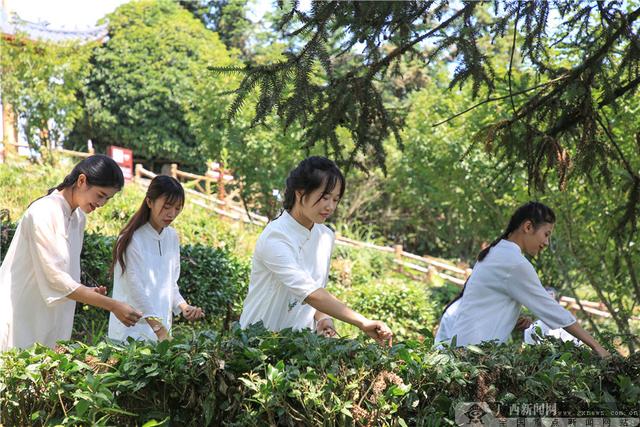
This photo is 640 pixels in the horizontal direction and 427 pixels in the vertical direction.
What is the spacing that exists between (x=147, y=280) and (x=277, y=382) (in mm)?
1600

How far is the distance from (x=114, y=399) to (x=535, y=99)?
3552 mm

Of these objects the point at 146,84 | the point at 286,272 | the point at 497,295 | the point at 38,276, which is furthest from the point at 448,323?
the point at 146,84

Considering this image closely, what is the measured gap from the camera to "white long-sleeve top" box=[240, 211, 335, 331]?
302 cm

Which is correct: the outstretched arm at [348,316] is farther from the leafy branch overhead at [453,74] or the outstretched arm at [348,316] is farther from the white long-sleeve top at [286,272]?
the leafy branch overhead at [453,74]

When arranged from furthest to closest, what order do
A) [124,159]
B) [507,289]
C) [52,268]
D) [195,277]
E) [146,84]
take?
[146,84] → [124,159] → [195,277] → [507,289] → [52,268]

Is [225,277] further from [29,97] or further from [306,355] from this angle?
[29,97]

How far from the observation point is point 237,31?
30141 millimetres

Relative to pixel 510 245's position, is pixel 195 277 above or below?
below

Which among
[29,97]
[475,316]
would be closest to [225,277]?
[475,316]

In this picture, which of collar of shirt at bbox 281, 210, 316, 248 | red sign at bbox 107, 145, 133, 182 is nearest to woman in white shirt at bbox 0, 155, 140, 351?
collar of shirt at bbox 281, 210, 316, 248

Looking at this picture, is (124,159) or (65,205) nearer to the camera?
(65,205)

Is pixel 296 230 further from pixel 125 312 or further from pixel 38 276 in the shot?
pixel 38 276

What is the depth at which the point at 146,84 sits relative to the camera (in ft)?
85.6

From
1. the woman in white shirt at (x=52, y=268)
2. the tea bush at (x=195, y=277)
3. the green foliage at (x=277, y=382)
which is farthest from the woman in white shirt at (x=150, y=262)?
the tea bush at (x=195, y=277)
